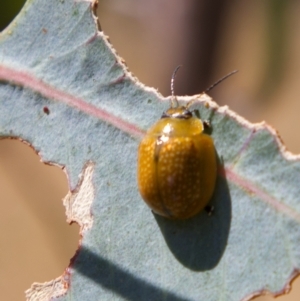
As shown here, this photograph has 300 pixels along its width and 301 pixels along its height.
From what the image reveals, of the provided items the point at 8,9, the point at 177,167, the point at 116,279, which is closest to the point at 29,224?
the point at 8,9

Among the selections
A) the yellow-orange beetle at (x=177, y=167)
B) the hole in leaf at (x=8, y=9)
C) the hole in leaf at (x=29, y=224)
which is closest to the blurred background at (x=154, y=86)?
the hole in leaf at (x=29, y=224)

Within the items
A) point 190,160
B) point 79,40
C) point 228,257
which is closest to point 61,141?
point 79,40

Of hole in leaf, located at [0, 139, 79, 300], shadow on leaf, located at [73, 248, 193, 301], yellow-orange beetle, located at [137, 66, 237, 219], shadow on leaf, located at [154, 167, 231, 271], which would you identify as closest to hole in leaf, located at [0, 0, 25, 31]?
yellow-orange beetle, located at [137, 66, 237, 219]

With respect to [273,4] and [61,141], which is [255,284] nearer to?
[61,141]

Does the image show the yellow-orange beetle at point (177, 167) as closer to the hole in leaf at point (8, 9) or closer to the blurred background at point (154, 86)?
the hole in leaf at point (8, 9)

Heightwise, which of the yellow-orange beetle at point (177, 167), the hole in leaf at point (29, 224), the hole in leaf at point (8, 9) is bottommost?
the hole in leaf at point (29, 224)

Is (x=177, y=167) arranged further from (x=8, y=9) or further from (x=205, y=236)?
(x=8, y=9)
